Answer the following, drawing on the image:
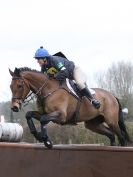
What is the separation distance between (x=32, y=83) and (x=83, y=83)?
1.19 m

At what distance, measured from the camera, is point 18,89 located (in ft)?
31.8

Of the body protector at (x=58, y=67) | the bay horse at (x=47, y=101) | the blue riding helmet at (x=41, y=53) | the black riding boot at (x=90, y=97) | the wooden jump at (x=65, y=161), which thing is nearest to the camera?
the wooden jump at (x=65, y=161)

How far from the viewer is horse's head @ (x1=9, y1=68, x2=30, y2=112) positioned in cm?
960

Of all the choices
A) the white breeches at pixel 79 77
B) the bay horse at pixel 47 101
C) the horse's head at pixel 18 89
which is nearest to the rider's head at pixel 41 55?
the bay horse at pixel 47 101

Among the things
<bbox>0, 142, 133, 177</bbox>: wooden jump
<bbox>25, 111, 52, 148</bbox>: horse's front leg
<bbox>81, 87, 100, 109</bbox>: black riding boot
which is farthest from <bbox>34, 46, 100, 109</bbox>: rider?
<bbox>0, 142, 133, 177</bbox>: wooden jump

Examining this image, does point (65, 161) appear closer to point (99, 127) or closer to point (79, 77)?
point (79, 77)

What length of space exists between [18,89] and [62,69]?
3.33ft

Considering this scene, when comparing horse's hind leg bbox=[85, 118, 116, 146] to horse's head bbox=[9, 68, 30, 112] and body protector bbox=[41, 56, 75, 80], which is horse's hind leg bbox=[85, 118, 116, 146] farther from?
horse's head bbox=[9, 68, 30, 112]

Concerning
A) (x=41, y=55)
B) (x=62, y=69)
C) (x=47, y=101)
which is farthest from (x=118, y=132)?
(x=41, y=55)

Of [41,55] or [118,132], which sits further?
[118,132]

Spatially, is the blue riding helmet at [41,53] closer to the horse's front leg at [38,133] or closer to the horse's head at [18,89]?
the horse's head at [18,89]

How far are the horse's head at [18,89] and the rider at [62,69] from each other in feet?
1.73

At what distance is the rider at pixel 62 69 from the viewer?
9945mm

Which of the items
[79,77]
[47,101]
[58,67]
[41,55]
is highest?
[41,55]
